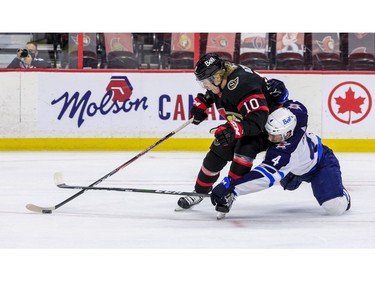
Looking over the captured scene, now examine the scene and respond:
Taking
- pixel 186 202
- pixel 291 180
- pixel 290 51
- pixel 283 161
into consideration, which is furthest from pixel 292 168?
pixel 290 51

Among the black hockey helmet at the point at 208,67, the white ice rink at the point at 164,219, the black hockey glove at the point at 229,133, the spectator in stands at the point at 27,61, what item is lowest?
the white ice rink at the point at 164,219

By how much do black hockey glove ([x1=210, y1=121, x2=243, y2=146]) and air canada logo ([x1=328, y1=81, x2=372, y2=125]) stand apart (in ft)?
12.9

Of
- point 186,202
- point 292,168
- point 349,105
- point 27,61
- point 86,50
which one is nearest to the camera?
point 292,168

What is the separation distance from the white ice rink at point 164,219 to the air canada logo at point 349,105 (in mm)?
1438

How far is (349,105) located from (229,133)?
402 cm

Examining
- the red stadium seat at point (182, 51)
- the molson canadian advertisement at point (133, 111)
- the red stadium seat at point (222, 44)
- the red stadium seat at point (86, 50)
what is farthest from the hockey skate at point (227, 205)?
the red stadium seat at point (222, 44)

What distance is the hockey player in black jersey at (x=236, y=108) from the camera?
4.06 meters

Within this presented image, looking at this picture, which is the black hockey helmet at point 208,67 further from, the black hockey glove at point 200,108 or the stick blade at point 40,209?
the stick blade at point 40,209

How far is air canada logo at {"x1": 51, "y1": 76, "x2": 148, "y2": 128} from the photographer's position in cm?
780

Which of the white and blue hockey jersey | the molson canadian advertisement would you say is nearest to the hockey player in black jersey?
the white and blue hockey jersey

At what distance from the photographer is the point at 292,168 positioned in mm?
4230

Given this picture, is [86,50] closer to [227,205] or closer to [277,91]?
[277,91]

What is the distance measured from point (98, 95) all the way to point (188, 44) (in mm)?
1179

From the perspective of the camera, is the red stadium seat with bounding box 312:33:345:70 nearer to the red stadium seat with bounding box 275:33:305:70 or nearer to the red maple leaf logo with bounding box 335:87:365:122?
the red stadium seat with bounding box 275:33:305:70
